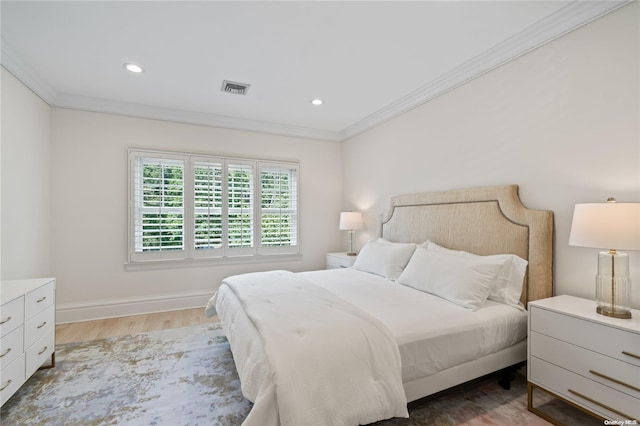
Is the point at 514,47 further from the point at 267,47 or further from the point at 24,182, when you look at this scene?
the point at 24,182

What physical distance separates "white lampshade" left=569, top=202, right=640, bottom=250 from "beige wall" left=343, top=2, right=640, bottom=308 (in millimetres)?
327

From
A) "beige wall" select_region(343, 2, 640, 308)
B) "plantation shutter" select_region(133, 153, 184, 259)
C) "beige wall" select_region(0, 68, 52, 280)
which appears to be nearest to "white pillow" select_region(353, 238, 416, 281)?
"beige wall" select_region(343, 2, 640, 308)

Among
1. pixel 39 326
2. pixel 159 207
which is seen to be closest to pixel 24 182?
pixel 159 207

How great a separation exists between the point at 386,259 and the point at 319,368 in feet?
5.96

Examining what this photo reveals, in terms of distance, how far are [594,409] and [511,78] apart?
2336 millimetres

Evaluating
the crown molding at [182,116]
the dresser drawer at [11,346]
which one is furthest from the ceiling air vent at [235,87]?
the dresser drawer at [11,346]

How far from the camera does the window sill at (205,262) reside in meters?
3.68

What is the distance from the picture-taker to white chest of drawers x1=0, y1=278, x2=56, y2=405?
176cm

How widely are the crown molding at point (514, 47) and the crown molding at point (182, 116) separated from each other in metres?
1.50

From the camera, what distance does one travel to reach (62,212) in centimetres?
337

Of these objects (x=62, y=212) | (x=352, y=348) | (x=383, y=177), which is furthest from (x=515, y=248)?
(x=62, y=212)

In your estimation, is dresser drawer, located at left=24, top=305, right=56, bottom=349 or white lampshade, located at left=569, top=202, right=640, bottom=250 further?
dresser drawer, located at left=24, top=305, right=56, bottom=349

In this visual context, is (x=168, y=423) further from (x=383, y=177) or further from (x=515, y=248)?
(x=383, y=177)

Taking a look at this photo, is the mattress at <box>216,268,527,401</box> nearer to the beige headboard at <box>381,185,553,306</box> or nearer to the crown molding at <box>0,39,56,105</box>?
the beige headboard at <box>381,185,553,306</box>
